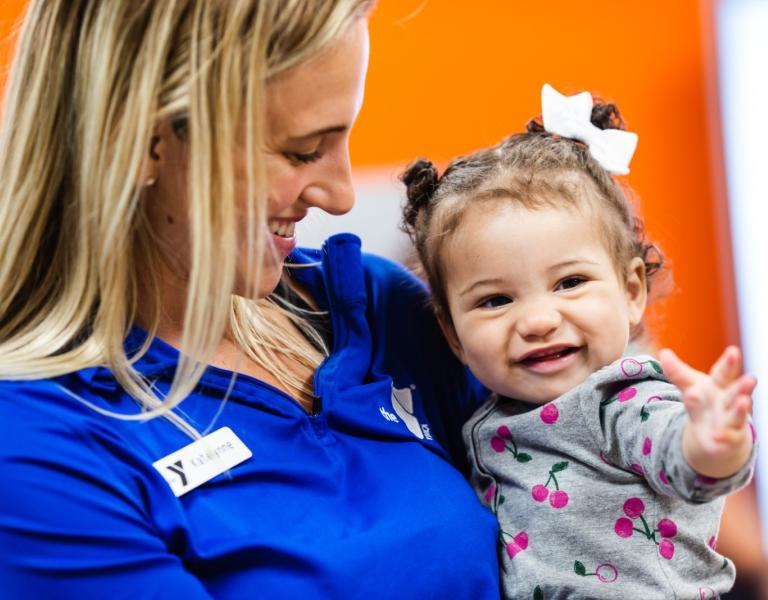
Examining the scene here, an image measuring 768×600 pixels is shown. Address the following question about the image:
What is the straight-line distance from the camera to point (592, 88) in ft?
9.33

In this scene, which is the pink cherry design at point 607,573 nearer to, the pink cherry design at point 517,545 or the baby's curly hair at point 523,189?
the pink cherry design at point 517,545

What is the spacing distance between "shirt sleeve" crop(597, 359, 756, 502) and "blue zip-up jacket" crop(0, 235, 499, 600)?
0.21 m

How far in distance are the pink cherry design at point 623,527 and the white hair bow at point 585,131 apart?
22.4 inches

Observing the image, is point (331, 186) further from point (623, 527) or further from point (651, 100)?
point (651, 100)

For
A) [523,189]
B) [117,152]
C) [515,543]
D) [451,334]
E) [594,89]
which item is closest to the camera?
[117,152]

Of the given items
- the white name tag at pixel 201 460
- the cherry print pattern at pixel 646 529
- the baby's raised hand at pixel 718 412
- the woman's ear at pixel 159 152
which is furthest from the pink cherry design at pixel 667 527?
the woman's ear at pixel 159 152

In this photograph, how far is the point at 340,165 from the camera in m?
1.29

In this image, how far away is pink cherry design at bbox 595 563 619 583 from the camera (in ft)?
4.23

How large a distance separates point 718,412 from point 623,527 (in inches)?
12.9

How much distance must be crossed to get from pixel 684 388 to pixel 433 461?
0.44 meters

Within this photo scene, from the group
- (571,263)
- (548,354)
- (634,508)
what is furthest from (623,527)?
(571,263)

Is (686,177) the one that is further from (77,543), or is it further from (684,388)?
(77,543)

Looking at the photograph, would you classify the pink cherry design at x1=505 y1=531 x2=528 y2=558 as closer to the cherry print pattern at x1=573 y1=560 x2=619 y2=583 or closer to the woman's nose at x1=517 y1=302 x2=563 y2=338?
the cherry print pattern at x1=573 y1=560 x2=619 y2=583

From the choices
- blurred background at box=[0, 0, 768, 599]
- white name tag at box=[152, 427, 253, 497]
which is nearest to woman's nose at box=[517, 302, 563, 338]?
white name tag at box=[152, 427, 253, 497]
